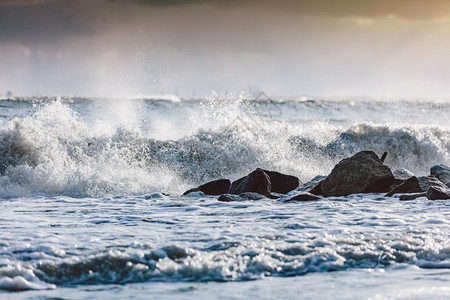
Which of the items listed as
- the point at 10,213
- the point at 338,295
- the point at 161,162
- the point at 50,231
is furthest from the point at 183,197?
the point at 338,295

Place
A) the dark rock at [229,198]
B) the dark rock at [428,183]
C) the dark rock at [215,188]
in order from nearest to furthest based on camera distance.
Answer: the dark rock at [229,198]
the dark rock at [428,183]
the dark rock at [215,188]

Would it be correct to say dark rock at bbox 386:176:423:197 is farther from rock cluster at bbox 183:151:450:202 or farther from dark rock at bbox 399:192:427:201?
dark rock at bbox 399:192:427:201

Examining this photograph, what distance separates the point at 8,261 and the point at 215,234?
6.57 ft

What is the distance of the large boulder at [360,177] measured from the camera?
9852 millimetres

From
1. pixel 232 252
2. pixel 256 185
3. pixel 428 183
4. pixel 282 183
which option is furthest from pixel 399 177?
pixel 232 252

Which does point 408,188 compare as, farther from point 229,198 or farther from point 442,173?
point 229,198

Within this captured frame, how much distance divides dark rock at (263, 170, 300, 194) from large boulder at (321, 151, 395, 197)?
0.72 meters

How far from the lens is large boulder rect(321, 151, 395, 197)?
32.3 ft

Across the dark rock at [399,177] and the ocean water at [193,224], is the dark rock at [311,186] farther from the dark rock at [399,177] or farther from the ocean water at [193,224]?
the dark rock at [399,177]

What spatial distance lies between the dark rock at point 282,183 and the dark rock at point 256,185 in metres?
0.37

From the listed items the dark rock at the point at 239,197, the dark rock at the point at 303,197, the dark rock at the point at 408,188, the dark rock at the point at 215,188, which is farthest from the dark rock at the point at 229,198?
the dark rock at the point at 408,188

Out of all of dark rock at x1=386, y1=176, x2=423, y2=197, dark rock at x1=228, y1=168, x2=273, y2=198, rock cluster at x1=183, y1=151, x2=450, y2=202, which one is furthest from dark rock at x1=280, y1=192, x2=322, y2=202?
dark rock at x1=386, y1=176, x2=423, y2=197

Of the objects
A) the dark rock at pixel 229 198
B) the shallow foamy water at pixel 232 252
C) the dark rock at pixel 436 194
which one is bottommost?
the shallow foamy water at pixel 232 252

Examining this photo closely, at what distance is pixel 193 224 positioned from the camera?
23.8 ft
